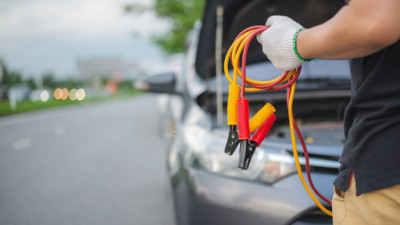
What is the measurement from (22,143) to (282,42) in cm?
799

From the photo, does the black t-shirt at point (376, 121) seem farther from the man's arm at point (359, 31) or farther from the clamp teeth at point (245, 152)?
the clamp teeth at point (245, 152)

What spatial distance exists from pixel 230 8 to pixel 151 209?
7.09 feet

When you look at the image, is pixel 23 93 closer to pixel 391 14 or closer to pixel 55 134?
pixel 55 134

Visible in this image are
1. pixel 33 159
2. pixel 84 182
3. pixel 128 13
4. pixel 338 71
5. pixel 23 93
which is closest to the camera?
pixel 338 71

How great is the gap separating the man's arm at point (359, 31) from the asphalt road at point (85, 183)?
243 centimetres

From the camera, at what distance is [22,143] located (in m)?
7.56

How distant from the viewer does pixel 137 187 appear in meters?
3.96

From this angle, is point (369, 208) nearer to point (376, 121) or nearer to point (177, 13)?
point (376, 121)

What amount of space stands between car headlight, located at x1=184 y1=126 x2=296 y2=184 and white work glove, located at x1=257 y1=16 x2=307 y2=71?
661 millimetres

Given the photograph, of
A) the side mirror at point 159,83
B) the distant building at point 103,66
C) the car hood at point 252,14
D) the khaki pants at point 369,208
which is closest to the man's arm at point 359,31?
the khaki pants at point 369,208

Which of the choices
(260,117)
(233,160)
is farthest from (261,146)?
(260,117)

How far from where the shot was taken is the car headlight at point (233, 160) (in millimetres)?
1521

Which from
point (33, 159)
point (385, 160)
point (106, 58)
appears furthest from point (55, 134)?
point (106, 58)

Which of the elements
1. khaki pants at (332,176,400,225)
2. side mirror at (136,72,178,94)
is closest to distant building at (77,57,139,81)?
side mirror at (136,72,178,94)
